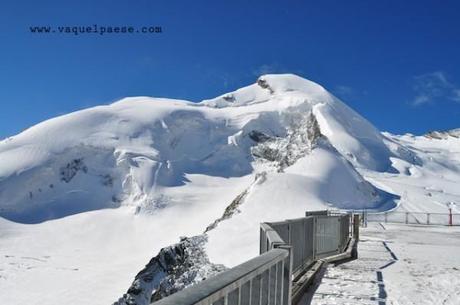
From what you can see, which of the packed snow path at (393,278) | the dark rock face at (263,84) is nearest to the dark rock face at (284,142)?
the dark rock face at (263,84)

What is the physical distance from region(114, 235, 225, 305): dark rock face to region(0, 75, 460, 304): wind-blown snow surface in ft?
4.23

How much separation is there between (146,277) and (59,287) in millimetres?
15263

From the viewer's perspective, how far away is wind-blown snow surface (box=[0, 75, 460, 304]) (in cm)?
4744

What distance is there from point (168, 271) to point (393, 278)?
22.1 metres

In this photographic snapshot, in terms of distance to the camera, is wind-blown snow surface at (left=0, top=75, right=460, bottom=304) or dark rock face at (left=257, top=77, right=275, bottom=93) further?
dark rock face at (left=257, top=77, right=275, bottom=93)

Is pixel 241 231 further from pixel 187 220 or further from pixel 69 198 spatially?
pixel 69 198

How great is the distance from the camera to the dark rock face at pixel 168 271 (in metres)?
27.2

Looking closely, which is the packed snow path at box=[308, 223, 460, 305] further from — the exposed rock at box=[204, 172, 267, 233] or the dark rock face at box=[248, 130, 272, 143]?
the dark rock face at box=[248, 130, 272, 143]

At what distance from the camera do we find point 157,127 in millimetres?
90688

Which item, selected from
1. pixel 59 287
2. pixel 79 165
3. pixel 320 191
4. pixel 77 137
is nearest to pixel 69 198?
pixel 79 165

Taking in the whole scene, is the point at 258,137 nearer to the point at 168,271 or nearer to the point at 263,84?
the point at 263,84

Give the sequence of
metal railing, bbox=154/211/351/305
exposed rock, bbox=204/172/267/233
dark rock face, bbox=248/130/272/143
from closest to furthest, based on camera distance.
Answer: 1. metal railing, bbox=154/211/351/305
2. exposed rock, bbox=204/172/267/233
3. dark rock face, bbox=248/130/272/143

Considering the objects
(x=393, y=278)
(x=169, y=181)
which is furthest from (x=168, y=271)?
(x=169, y=181)

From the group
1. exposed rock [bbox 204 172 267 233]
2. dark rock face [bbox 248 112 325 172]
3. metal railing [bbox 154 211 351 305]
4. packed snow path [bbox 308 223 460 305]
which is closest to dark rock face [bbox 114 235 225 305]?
packed snow path [bbox 308 223 460 305]
